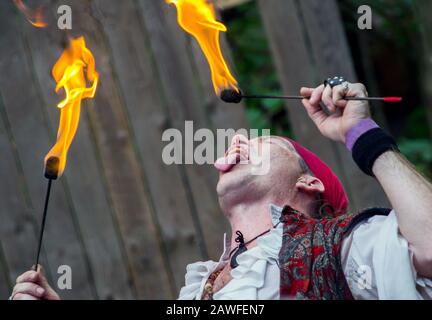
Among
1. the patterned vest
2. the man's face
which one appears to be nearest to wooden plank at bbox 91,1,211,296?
the man's face

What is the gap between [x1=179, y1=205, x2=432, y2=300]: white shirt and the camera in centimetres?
259

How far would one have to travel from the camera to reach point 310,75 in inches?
166

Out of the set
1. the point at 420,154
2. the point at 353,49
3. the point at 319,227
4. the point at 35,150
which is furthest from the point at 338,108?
the point at 353,49

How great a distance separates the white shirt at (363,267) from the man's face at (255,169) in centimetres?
12

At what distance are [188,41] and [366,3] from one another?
72.6 inches

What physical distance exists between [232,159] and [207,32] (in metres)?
0.52

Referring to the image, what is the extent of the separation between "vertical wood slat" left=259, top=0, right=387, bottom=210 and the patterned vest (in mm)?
1399

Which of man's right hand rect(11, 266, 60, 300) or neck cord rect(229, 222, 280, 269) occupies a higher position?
man's right hand rect(11, 266, 60, 300)

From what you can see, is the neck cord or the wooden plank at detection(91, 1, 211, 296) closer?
the neck cord

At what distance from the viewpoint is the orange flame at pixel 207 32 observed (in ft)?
10.6

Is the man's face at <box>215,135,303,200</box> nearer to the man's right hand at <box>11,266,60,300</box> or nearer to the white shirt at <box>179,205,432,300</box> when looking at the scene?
the white shirt at <box>179,205,432,300</box>

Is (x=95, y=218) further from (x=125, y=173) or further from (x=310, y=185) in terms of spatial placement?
(x=310, y=185)

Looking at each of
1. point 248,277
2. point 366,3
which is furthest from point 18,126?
point 366,3

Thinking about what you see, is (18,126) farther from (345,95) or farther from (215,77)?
(345,95)
